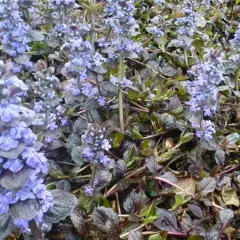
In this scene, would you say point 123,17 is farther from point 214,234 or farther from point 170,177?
point 214,234

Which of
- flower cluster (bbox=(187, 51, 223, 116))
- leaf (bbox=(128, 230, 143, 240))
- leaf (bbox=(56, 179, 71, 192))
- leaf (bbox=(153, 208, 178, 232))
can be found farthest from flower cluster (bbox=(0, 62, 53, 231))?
flower cluster (bbox=(187, 51, 223, 116))

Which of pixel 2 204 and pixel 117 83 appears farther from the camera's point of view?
pixel 117 83

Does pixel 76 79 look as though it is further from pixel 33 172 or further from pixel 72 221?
pixel 33 172

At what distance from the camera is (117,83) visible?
3.00 m

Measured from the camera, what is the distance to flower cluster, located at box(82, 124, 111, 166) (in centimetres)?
223

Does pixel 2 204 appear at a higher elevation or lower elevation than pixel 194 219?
higher

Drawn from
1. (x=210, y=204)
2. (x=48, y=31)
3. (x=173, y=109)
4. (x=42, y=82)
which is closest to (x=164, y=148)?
(x=173, y=109)

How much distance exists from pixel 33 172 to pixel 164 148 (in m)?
1.58

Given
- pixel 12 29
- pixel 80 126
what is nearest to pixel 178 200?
pixel 80 126

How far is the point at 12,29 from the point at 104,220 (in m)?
1.72

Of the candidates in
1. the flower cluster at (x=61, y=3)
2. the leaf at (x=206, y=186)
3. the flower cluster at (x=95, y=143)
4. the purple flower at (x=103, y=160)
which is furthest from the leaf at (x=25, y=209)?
the flower cluster at (x=61, y=3)

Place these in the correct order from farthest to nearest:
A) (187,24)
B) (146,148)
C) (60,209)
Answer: (187,24)
(146,148)
(60,209)

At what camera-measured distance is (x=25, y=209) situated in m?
1.70

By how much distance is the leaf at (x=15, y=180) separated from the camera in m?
1.58
